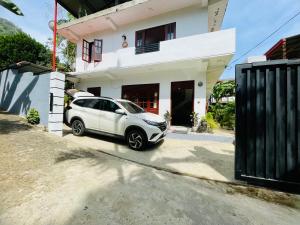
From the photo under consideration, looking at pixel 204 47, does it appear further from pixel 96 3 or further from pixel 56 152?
pixel 96 3

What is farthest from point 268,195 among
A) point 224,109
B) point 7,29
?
point 7,29

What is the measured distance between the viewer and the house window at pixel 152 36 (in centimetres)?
1053

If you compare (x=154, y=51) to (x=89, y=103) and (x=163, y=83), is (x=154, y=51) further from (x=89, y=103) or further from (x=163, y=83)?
(x=89, y=103)

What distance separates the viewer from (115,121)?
22.6ft

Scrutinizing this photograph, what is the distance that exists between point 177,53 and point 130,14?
4266 mm

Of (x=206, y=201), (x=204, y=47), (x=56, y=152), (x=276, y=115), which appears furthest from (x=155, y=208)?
(x=204, y=47)

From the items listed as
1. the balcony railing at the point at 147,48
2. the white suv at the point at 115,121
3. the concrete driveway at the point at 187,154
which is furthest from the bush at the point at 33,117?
the balcony railing at the point at 147,48

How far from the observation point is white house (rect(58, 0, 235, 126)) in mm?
9164

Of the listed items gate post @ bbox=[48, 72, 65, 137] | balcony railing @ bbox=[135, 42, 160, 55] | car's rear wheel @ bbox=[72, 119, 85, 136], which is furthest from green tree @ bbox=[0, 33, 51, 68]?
car's rear wheel @ bbox=[72, 119, 85, 136]

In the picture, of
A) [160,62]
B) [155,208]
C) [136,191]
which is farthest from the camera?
[160,62]

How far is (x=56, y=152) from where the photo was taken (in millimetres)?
5195

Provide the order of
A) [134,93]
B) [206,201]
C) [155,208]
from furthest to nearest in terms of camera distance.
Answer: [134,93] → [206,201] → [155,208]

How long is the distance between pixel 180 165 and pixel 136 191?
2.17 metres

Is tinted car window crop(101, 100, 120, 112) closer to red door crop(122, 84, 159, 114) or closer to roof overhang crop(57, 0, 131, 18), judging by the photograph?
red door crop(122, 84, 159, 114)
